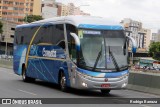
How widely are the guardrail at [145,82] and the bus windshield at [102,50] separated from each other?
11.7 ft

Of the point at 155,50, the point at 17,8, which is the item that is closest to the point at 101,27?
the point at 155,50

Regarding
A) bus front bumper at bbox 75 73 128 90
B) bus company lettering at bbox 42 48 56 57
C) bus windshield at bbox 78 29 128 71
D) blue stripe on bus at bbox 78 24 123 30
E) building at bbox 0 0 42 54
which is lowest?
building at bbox 0 0 42 54

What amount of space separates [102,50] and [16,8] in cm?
15766

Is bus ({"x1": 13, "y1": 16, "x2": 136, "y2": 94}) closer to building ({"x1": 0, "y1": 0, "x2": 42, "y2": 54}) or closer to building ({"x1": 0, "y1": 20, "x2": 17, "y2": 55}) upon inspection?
building ({"x1": 0, "y1": 20, "x2": 17, "y2": 55})

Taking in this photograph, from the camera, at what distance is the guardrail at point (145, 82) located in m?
21.6

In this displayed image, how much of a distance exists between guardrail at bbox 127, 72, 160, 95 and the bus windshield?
3577mm

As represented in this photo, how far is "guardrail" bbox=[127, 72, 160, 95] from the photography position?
2159 centimetres

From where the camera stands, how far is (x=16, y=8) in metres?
173

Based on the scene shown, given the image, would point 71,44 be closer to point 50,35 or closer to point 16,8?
point 50,35

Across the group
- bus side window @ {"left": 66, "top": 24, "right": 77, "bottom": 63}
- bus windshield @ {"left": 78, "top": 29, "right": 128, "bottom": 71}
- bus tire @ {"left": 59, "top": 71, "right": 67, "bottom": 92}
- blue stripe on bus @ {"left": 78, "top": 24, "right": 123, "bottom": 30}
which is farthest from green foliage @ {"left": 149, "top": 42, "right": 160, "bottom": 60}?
bus windshield @ {"left": 78, "top": 29, "right": 128, "bottom": 71}

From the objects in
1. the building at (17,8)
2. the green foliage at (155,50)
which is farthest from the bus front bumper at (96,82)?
the building at (17,8)

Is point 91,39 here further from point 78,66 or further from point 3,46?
point 3,46

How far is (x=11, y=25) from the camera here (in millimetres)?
133125

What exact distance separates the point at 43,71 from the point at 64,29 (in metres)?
3.68
